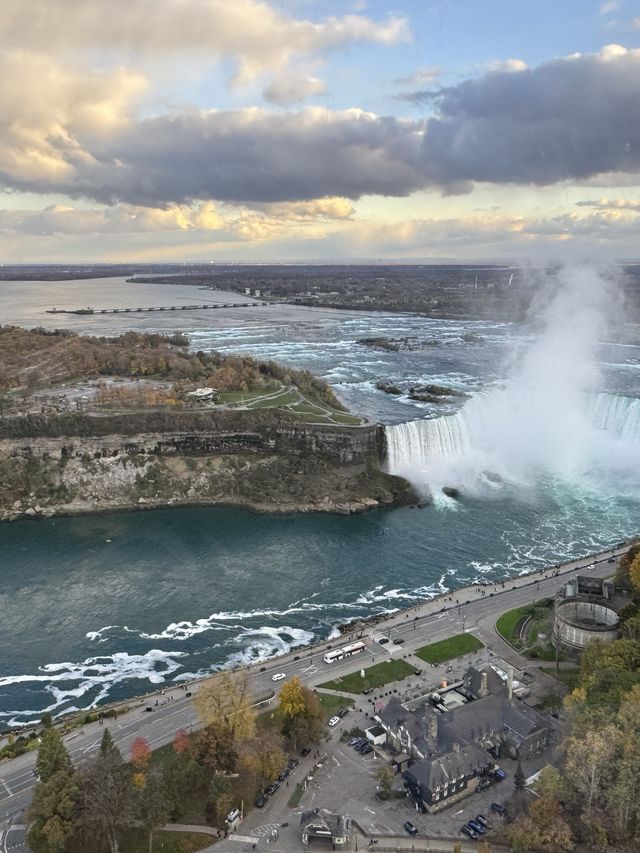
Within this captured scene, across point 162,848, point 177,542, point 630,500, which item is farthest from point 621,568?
point 177,542

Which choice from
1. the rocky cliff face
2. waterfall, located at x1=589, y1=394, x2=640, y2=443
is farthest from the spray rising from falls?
the rocky cliff face

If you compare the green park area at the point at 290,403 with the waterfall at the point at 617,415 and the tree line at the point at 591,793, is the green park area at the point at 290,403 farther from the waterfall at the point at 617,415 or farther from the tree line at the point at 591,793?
the tree line at the point at 591,793

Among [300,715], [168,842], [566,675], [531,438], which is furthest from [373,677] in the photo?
[531,438]

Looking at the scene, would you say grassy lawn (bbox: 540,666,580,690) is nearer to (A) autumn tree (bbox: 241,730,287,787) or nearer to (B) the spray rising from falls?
(A) autumn tree (bbox: 241,730,287,787)

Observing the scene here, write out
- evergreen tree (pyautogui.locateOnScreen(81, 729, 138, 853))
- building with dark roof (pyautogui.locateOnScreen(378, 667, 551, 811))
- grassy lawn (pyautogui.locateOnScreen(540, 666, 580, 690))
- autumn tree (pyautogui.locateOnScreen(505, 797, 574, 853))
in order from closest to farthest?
autumn tree (pyautogui.locateOnScreen(505, 797, 574, 853)) → evergreen tree (pyautogui.locateOnScreen(81, 729, 138, 853)) → building with dark roof (pyautogui.locateOnScreen(378, 667, 551, 811)) → grassy lawn (pyautogui.locateOnScreen(540, 666, 580, 690))

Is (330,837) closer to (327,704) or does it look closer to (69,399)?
(327,704)

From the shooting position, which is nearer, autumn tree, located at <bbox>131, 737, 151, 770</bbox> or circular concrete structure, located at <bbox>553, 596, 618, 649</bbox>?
autumn tree, located at <bbox>131, 737, 151, 770</bbox>

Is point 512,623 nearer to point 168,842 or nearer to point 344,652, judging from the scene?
point 344,652
